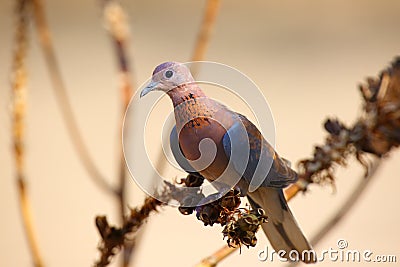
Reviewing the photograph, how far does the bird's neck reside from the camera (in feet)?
0.83

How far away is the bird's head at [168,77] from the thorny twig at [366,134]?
0.23ft

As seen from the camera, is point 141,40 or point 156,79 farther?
point 141,40

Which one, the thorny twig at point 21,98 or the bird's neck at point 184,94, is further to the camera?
the thorny twig at point 21,98

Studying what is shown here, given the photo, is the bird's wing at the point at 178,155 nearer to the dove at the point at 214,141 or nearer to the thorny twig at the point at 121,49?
the dove at the point at 214,141

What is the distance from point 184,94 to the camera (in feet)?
0.83

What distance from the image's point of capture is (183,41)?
1.51 metres

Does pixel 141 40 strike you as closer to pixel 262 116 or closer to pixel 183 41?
pixel 183 41

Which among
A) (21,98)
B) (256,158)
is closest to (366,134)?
(256,158)

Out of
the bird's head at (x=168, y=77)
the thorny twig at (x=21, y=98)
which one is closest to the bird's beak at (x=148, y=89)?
the bird's head at (x=168, y=77)

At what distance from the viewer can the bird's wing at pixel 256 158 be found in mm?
245

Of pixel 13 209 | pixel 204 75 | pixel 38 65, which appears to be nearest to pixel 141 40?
pixel 38 65

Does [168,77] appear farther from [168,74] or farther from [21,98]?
[21,98]

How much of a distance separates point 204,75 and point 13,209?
1.24 m

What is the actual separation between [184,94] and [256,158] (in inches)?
1.5
